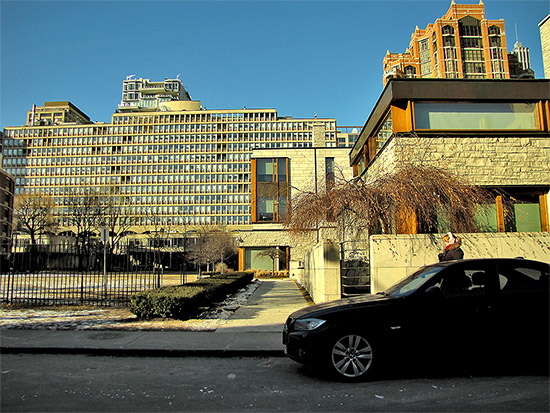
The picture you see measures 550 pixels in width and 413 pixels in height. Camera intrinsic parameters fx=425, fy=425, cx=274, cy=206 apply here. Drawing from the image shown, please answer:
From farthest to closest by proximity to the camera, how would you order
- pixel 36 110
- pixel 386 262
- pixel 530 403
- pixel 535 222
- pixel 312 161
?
1. pixel 36 110
2. pixel 312 161
3. pixel 535 222
4. pixel 386 262
5. pixel 530 403

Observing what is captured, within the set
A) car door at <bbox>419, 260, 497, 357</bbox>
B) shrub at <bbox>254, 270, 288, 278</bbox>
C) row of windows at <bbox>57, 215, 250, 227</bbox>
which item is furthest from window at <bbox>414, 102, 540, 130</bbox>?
row of windows at <bbox>57, 215, 250, 227</bbox>

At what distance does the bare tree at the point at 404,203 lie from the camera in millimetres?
11672

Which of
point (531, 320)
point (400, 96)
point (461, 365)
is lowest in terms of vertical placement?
point (461, 365)

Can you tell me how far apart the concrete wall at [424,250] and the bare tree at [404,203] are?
1167 millimetres

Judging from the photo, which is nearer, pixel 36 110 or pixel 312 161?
pixel 312 161

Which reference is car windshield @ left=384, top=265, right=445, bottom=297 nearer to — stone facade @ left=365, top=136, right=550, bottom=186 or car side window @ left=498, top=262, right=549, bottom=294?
car side window @ left=498, top=262, right=549, bottom=294

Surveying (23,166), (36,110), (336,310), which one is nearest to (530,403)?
(336,310)

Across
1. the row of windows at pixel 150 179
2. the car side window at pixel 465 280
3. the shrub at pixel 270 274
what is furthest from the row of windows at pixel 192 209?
the car side window at pixel 465 280

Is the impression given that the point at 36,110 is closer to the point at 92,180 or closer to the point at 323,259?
the point at 92,180

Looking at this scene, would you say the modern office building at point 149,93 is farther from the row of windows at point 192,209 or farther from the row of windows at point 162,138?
the row of windows at point 192,209

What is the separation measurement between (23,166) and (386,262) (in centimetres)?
12349

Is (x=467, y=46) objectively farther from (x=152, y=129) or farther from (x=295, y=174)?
(x=295, y=174)

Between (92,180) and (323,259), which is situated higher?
(92,180)

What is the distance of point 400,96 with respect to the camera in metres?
14.2
